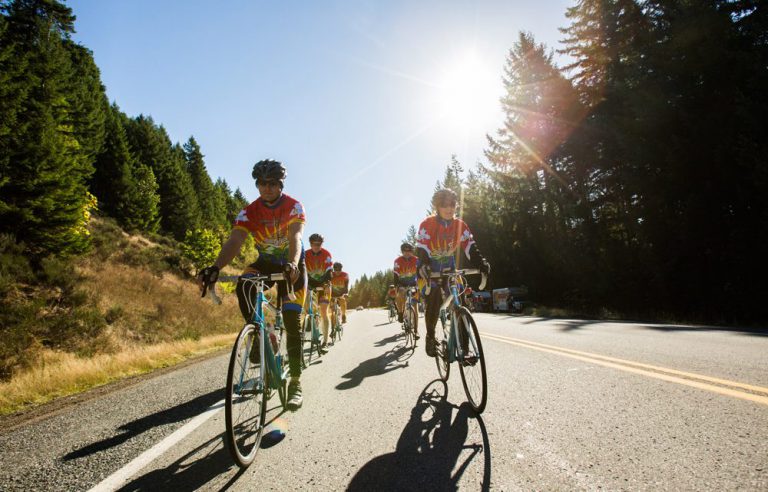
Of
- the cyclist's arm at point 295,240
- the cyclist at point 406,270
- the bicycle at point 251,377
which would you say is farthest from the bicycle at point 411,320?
the bicycle at point 251,377

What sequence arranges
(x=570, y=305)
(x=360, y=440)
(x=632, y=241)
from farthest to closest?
(x=570, y=305)
(x=632, y=241)
(x=360, y=440)

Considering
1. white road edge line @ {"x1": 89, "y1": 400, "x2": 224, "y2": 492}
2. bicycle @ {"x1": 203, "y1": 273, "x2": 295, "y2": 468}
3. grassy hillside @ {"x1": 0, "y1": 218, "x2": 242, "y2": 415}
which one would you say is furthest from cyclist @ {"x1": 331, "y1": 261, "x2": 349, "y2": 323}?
bicycle @ {"x1": 203, "y1": 273, "x2": 295, "y2": 468}

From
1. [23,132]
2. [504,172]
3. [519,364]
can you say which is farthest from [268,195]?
[504,172]

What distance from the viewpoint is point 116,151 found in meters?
44.9

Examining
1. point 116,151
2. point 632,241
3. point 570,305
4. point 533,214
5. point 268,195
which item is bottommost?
point 570,305

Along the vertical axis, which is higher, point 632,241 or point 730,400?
point 632,241

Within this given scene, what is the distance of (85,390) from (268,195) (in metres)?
4.81

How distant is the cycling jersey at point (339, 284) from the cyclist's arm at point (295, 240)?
24.3ft

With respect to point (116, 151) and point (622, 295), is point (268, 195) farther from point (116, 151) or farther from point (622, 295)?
point (116, 151)

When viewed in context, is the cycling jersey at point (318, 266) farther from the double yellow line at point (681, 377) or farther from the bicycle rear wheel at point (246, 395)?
the bicycle rear wheel at point (246, 395)

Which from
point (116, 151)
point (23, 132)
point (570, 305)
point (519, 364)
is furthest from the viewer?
point (116, 151)

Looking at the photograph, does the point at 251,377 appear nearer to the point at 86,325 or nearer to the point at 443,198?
the point at 443,198

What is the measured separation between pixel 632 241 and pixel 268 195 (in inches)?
1014

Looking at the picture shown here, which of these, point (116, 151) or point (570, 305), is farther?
point (116, 151)
